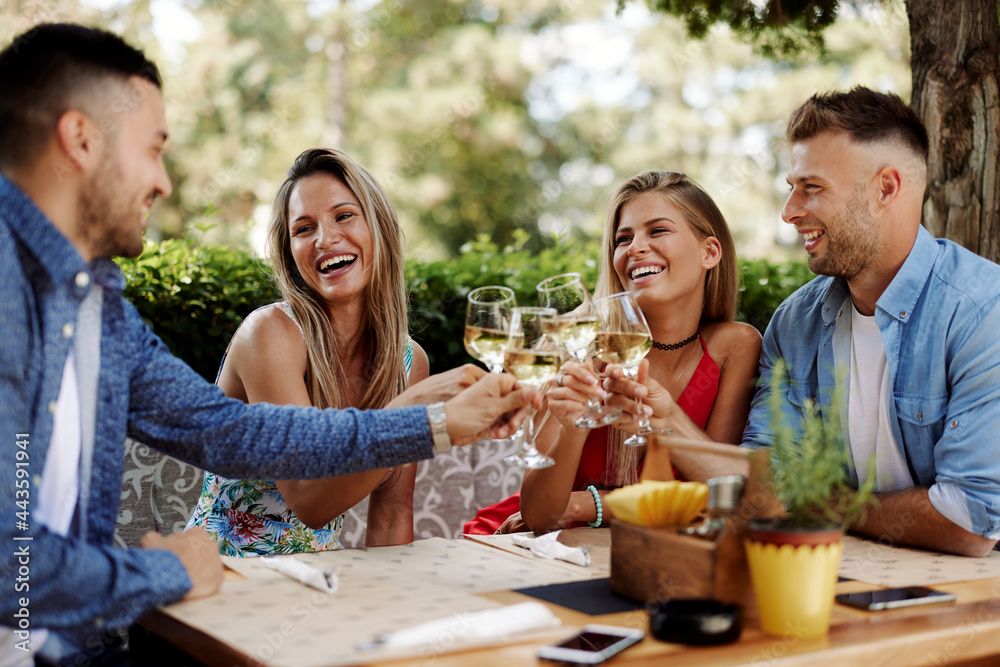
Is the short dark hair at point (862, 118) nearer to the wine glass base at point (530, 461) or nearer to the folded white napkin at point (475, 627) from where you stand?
the wine glass base at point (530, 461)

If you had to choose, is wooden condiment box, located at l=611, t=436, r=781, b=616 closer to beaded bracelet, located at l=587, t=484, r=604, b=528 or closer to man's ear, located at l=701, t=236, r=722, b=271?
beaded bracelet, located at l=587, t=484, r=604, b=528

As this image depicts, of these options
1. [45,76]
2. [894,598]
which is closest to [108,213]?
[45,76]

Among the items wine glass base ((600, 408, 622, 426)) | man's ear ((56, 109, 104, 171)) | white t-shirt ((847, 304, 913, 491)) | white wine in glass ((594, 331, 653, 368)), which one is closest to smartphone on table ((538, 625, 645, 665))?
wine glass base ((600, 408, 622, 426))

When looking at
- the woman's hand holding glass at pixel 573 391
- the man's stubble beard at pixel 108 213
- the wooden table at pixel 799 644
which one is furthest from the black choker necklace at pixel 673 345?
the man's stubble beard at pixel 108 213

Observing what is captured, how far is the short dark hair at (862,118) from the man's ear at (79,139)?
2.10 metres

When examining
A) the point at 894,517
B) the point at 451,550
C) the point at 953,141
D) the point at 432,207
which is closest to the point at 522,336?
the point at 451,550

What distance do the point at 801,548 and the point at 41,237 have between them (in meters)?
1.48

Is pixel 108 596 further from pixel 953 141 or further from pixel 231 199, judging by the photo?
pixel 231 199

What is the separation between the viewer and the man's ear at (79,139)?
1675 mm

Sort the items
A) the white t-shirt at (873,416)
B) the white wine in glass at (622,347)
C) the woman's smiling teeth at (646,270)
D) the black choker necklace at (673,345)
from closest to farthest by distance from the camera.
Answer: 1. the white wine in glass at (622,347)
2. the white t-shirt at (873,416)
3. the woman's smiling teeth at (646,270)
4. the black choker necklace at (673,345)

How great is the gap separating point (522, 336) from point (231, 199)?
55.4ft

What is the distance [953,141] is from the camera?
11.8 ft

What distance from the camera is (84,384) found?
1782 millimetres

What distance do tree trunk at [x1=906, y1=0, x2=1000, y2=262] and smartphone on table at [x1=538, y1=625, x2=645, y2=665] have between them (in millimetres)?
2838
